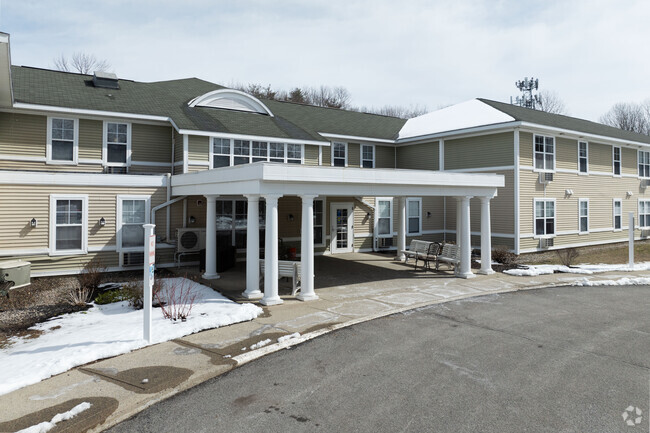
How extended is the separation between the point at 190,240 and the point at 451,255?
29.4 ft

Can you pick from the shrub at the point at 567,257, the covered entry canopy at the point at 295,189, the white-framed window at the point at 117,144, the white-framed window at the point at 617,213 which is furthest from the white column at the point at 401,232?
the white-framed window at the point at 617,213

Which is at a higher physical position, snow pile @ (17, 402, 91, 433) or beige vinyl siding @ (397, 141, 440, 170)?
beige vinyl siding @ (397, 141, 440, 170)

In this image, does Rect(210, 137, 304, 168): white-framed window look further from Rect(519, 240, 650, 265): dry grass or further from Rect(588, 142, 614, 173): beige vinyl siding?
Rect(588, 142, 614, 173): beige vinyl siding

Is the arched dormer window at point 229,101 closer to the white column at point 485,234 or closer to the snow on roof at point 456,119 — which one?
the snow on roof at point 456,119

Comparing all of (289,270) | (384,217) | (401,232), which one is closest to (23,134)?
(289,270)

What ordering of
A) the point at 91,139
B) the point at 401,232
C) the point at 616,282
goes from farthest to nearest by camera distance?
the point at 401,232 → the point at 91,139 → the point at 616,282

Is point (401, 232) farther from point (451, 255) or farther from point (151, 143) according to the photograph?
point (151, 143)

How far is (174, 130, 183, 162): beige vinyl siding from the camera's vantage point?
15762 millimetres

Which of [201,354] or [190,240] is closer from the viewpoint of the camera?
[201,354]

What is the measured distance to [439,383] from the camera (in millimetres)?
5887

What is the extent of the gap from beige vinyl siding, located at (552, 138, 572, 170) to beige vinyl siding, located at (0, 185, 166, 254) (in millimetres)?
18307

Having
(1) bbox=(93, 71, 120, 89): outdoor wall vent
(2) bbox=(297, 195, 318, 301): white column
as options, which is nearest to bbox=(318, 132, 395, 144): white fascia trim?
(1) bbox=(93, 71, 120, 89): outdoor wall vent

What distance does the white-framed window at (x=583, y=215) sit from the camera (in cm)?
2141

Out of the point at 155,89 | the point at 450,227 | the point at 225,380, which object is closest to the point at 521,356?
the point at 225,380
